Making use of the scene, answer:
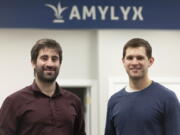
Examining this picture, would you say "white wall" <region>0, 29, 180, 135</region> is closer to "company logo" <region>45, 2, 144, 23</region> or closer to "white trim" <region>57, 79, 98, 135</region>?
"white trim" <region>57, 79, 98, 135</region>

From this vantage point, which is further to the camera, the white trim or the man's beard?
the white trim

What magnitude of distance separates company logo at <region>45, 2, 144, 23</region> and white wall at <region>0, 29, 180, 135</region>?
0.49 feet

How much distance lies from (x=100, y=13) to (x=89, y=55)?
0.48 m

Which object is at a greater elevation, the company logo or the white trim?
the company logo

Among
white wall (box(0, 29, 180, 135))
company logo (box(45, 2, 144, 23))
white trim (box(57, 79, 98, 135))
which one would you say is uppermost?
company logo (box(45, 2, 144, 23))

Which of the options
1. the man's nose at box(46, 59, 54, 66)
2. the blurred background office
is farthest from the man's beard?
the blurred background office

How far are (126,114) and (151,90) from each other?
0.21 metres

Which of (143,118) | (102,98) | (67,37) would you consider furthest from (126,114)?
(67,37)

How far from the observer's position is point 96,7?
3859mm

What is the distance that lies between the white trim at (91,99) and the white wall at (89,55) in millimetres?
50

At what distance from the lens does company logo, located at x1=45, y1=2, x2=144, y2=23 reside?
3.83 meters

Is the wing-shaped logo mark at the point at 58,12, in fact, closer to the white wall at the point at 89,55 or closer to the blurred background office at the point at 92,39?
the blurred background office at the point at 92,39

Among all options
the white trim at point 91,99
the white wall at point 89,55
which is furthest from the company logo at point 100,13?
the white trim at point 91,99

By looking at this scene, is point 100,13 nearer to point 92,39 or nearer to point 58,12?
point 92,39
